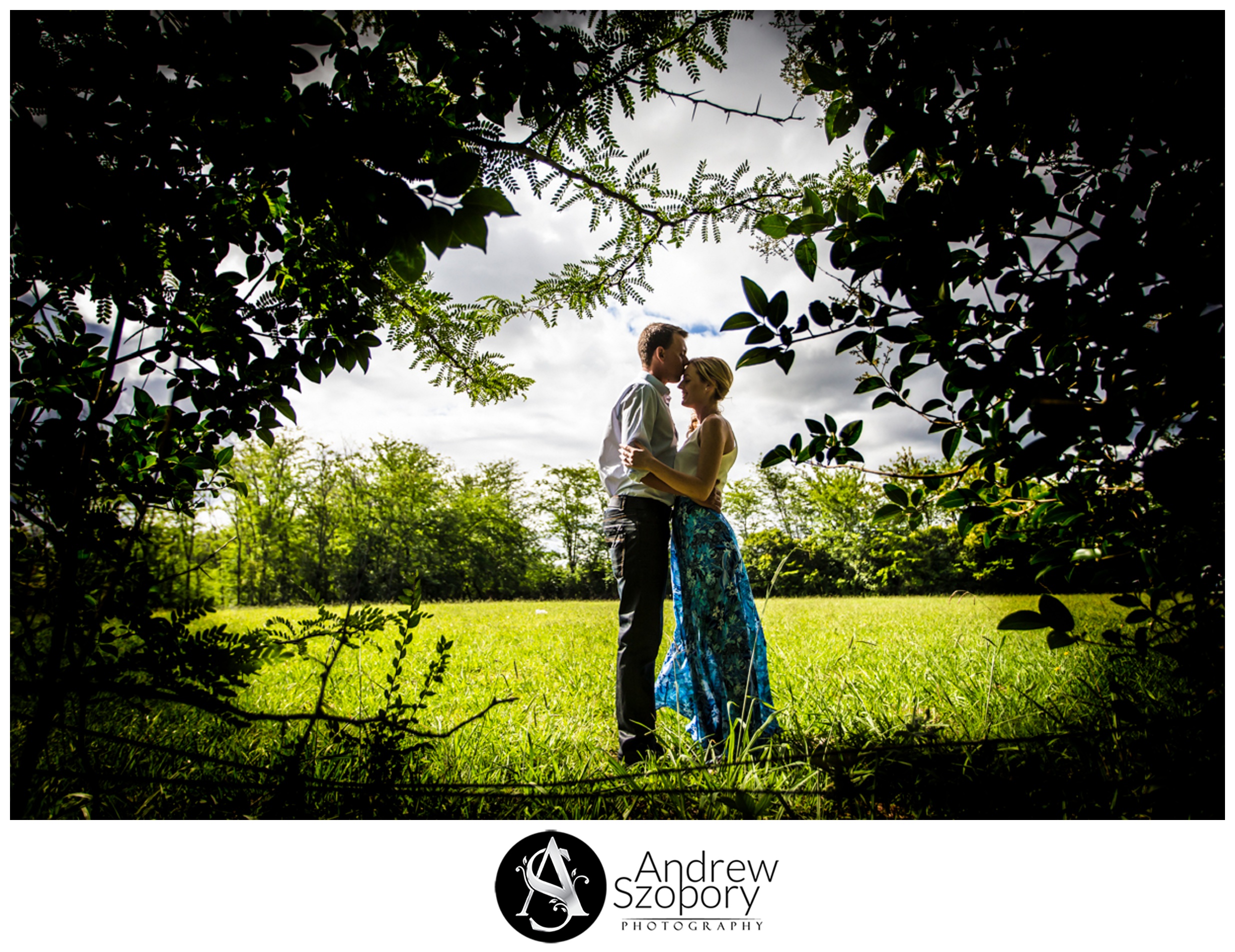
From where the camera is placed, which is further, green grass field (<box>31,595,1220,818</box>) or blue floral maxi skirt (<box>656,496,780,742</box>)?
blue floral maxi skirt (<box>656,496,780,742</box>)

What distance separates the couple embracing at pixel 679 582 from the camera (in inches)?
67.4

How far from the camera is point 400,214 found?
0.55 metres

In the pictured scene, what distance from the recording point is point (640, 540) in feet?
5.79

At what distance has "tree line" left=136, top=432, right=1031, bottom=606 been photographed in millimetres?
9812

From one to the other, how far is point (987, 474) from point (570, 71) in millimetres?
1233

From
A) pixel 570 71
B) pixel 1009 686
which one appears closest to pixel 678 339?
pixel 570 71

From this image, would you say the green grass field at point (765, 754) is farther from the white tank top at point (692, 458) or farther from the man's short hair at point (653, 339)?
the man's short hair at point (653, 339)

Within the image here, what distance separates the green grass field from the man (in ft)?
0.46

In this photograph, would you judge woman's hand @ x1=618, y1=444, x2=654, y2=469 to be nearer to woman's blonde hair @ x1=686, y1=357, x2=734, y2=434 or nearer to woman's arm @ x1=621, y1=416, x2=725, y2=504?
woman's arm @ x1=621, y1=416, x2=725, y2=504

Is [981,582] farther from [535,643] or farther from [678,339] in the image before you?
[678,339]

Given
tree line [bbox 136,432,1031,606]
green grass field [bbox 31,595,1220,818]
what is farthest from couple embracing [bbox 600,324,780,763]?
tree line [bbox 136,432,1031,606]
